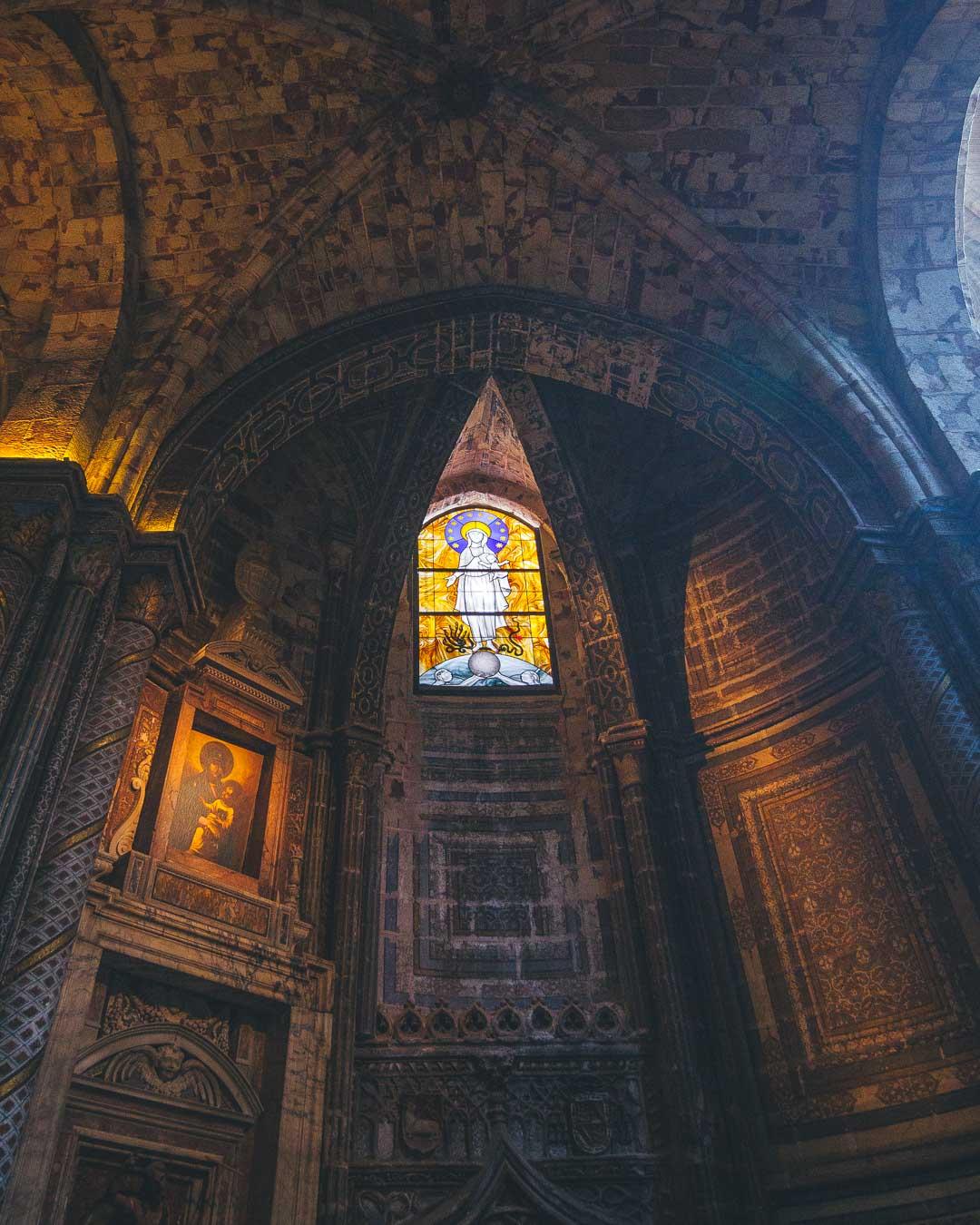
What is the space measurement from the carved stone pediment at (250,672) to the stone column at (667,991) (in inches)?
119

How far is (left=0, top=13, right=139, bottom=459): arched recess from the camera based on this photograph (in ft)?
23.6

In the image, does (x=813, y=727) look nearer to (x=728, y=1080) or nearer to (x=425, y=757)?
(x=728, y=1080)

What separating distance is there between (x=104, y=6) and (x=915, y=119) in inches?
247

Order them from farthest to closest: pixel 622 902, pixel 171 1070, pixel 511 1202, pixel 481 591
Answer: pixel 481 591
pixel 622 902
pixel 511 1202
pixel 171 1070

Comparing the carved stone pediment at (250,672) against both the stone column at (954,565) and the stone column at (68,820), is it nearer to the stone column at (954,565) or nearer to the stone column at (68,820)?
the stone column at (68,820)

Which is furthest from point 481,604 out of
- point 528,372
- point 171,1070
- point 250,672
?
point 171,1070

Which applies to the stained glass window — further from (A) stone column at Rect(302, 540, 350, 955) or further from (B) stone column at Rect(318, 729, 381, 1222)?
(B) stone column at Rect(318, 729, 381, 1222)

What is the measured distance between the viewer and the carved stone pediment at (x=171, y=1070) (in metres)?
6.29

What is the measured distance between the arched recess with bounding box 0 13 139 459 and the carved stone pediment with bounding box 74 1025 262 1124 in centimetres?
441

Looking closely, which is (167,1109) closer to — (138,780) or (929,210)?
(138,780)

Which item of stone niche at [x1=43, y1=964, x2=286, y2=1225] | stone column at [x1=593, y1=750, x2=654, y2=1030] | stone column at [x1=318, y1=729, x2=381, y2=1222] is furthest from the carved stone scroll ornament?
stone column at [x1=593, y1=750, x2=654, y2=1030]

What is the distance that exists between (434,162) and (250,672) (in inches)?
185

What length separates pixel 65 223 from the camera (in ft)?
25.5

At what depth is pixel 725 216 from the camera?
327 inches
